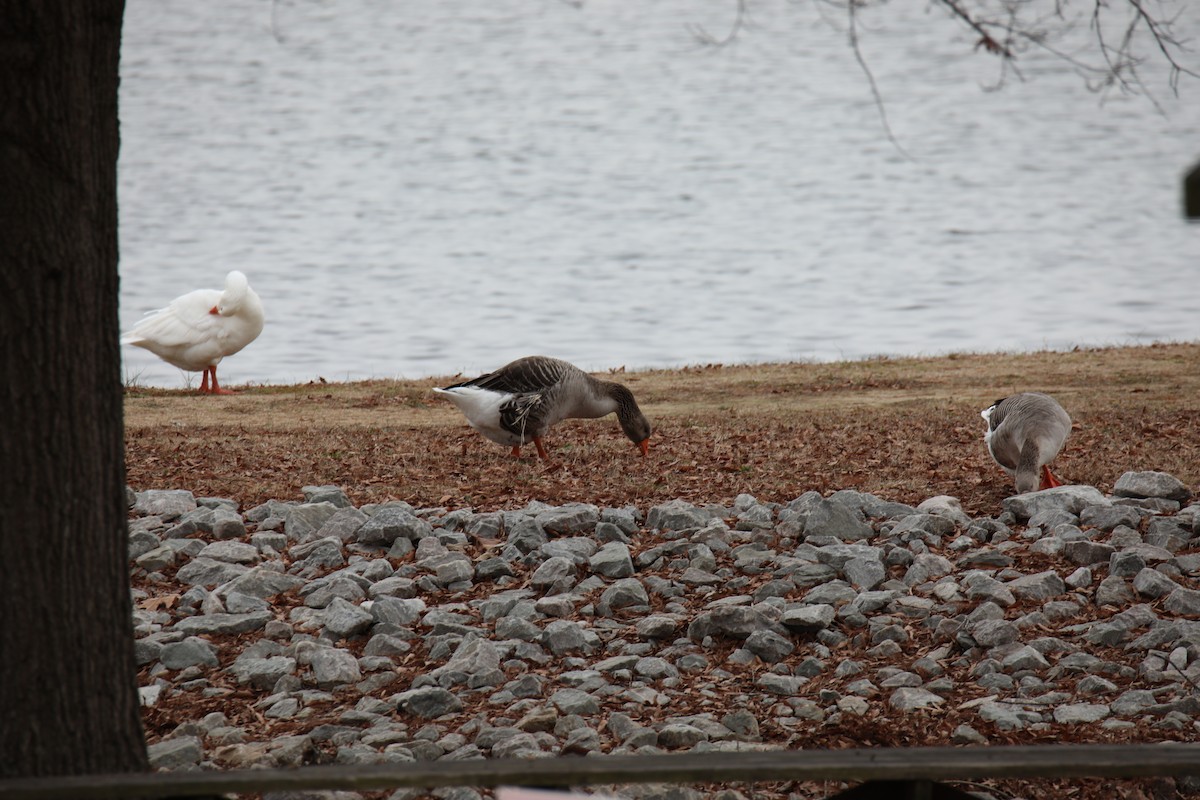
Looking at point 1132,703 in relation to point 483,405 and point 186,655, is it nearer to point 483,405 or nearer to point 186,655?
point 186,655

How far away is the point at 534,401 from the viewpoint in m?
8.52

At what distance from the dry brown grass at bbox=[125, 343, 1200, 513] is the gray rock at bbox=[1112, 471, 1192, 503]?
19.2 inches

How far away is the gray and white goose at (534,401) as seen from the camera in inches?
337

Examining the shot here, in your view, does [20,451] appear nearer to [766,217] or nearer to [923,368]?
[923,368]

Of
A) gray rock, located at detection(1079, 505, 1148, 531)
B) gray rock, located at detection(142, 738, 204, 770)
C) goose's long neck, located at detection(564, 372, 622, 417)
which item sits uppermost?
goose's long neck, located at detection(564, 372, 622, 417)

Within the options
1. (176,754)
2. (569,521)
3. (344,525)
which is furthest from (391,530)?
(176,754)

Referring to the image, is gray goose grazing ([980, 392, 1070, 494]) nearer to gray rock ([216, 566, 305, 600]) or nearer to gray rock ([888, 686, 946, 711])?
gray rock ([888, 686, 946, 711])

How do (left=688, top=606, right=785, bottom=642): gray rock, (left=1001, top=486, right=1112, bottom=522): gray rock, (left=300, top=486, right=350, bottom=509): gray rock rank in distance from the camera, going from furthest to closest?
(left=300, top=486, right=350, bottom=509): gray rock, (left=1001, top=486, right=1112, bottom=522): gray rock, (left=688, top=606, right=785, bottom=642): gray rock

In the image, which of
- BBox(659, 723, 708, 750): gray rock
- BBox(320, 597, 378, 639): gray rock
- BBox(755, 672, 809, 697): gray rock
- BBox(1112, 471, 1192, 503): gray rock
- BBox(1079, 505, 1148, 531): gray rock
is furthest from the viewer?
BBox(1112, 471, 1192, 503): gray rock

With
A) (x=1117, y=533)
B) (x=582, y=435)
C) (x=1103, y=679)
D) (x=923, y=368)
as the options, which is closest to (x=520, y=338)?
(x=923, y=368)

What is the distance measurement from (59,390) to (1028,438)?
5.74 m

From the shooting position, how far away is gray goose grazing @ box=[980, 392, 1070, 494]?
734 centimetres

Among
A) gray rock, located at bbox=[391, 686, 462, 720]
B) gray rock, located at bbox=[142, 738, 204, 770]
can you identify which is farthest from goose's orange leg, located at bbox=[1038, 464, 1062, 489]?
gray rock, located at bbox=[142, 738, 204, 770]

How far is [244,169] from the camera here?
38781 millimetres
